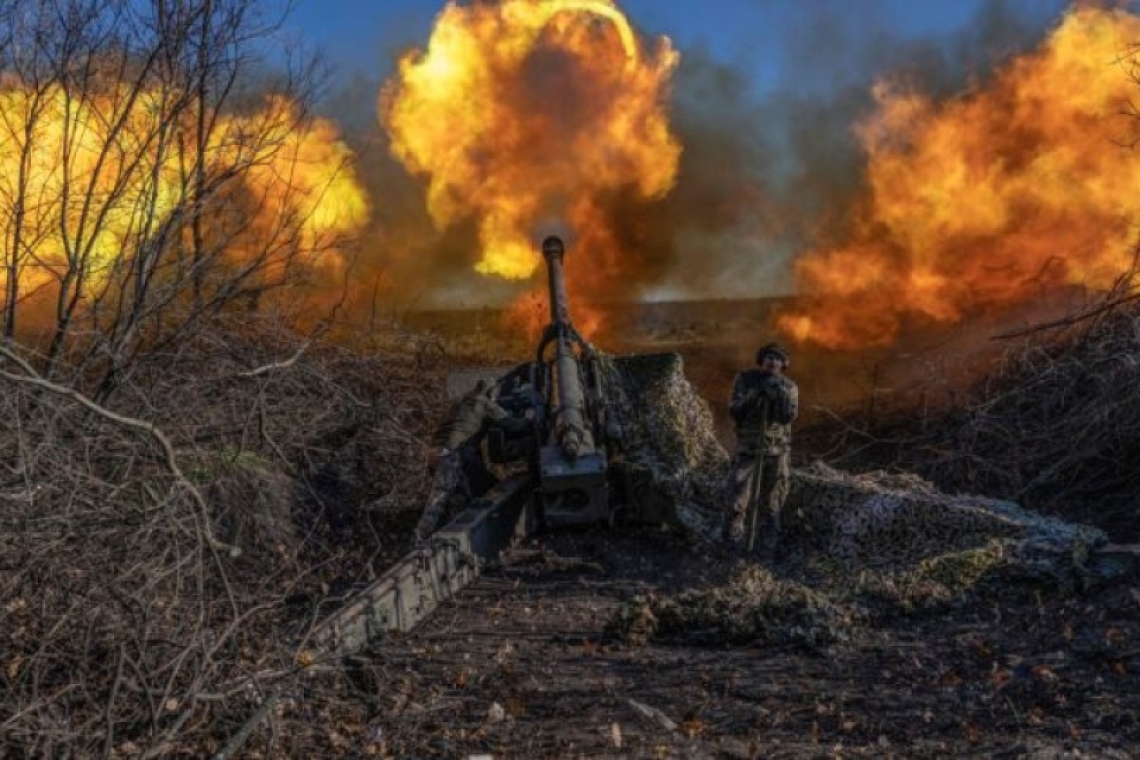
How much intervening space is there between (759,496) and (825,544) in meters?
0.73

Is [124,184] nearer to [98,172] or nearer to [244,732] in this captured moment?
[98,172]

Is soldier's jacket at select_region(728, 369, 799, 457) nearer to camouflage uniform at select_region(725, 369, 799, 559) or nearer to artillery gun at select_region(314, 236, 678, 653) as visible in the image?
camouflage uniform at select_region(725, 369, 799, 559)

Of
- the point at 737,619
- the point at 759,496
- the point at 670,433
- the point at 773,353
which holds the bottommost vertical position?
the point at 737,619

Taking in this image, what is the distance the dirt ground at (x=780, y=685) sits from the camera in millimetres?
5562

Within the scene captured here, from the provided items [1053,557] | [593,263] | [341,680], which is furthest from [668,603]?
[593,263]

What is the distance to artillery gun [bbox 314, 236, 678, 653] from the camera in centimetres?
816

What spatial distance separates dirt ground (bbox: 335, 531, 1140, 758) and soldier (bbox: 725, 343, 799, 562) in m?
1.99

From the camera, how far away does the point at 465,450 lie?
11.5 meters

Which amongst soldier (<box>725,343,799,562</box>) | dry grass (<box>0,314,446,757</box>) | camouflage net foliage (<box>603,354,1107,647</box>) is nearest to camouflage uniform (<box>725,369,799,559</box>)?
soldier (<box>725,343,799,562</box>)

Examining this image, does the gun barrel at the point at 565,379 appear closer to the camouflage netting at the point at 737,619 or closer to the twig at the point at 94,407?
the camouflage netting at the point at 737,619

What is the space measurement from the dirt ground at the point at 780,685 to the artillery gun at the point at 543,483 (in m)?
0.32

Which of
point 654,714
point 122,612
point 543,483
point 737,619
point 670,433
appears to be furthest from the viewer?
point 670,433

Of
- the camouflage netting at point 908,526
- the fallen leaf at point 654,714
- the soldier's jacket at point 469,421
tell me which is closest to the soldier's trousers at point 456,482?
the soldier's jacket at point 469,421

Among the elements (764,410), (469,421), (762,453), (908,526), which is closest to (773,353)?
(764,410)
